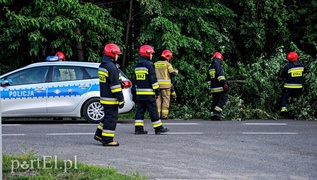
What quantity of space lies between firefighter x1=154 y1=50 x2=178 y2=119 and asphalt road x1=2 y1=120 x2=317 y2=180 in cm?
181

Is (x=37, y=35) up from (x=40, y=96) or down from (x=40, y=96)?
up

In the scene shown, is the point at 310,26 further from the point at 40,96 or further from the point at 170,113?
the point at 40,96

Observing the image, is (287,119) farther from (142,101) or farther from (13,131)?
(13,131)

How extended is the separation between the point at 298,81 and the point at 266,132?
448 cm

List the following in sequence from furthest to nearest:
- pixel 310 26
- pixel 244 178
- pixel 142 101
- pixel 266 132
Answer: pixel 310 26
pixel 266 132
pixel 142 101
pixel 244 178

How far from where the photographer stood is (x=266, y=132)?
14.3 metres

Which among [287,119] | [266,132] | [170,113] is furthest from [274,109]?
[266,132]

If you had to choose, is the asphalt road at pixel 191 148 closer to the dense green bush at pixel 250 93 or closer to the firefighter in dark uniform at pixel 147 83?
the firefighter in dark uniform at pixel 147 83

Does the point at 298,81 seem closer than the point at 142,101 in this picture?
No

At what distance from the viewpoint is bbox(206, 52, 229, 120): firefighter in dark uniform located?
694 inches

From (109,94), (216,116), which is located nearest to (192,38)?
(216,116)

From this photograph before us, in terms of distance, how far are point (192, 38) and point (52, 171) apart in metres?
12.4

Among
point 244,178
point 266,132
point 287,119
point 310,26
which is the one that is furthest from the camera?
point 310,26
